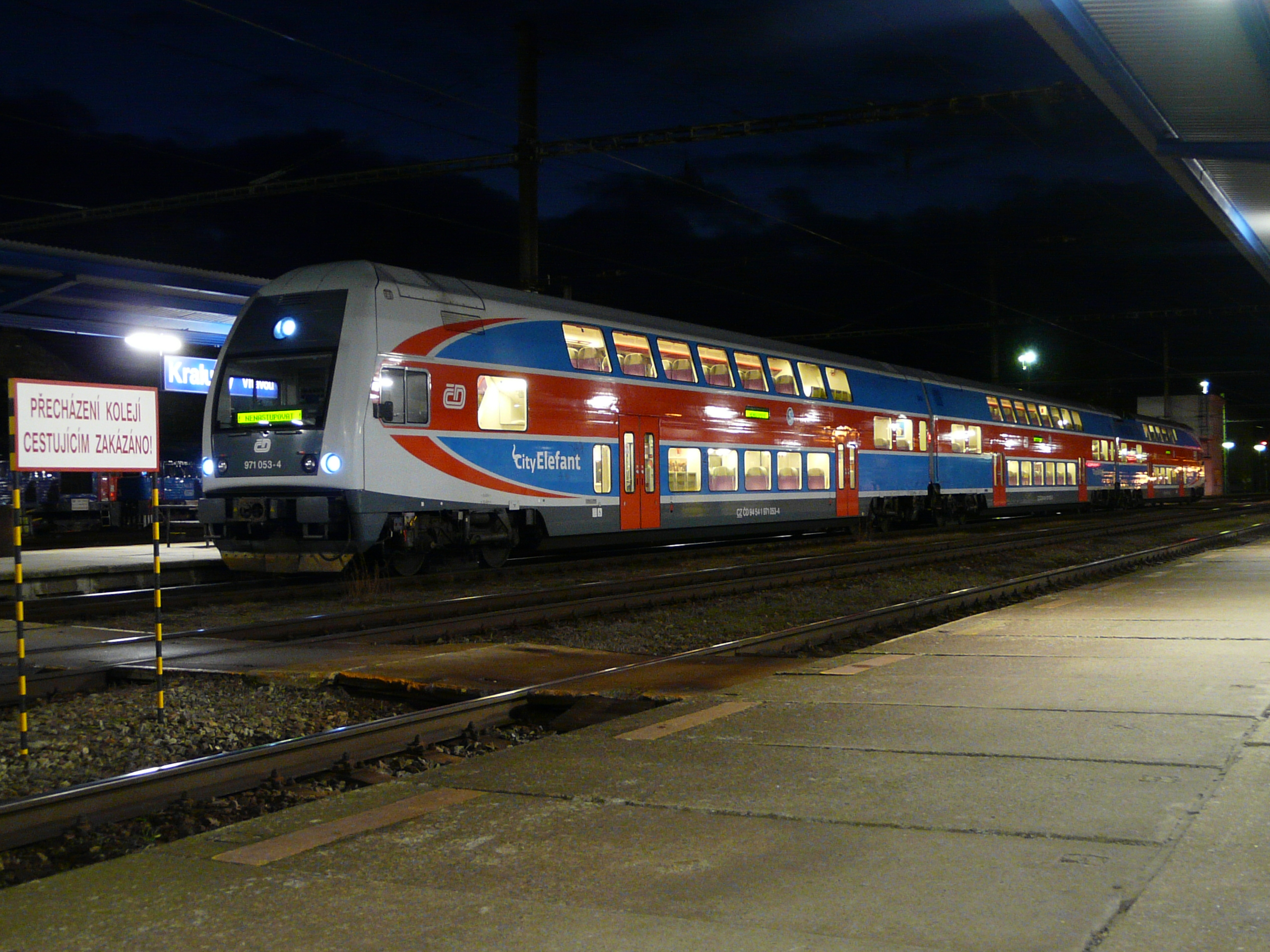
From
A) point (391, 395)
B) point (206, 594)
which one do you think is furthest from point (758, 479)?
point (206, 594)

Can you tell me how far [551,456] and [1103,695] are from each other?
1127cm

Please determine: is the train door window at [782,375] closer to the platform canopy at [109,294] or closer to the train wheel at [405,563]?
the train wheel at [405,563]

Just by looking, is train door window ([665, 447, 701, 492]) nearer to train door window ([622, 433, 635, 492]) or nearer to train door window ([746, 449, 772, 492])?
train door window ([622, 433, 635, 492])

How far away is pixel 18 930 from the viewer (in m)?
3.65

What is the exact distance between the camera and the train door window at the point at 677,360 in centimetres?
2006

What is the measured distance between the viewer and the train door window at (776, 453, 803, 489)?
23234 millimetres

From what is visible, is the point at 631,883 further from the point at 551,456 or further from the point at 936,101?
the point at 936,101

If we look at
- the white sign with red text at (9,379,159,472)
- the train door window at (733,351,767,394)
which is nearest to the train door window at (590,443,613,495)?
the train door window at (733,351,767,394)

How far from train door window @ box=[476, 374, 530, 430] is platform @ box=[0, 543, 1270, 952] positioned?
31.7 ft

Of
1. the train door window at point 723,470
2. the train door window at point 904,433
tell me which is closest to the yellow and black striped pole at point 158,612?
the train door window at point 723,470

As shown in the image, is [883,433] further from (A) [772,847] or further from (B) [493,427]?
Result: (A) [772,847]

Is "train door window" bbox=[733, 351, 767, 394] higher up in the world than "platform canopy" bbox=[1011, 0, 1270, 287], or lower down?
lower down

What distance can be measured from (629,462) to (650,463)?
23.3 inches

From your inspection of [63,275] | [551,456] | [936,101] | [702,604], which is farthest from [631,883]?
[936,101]
